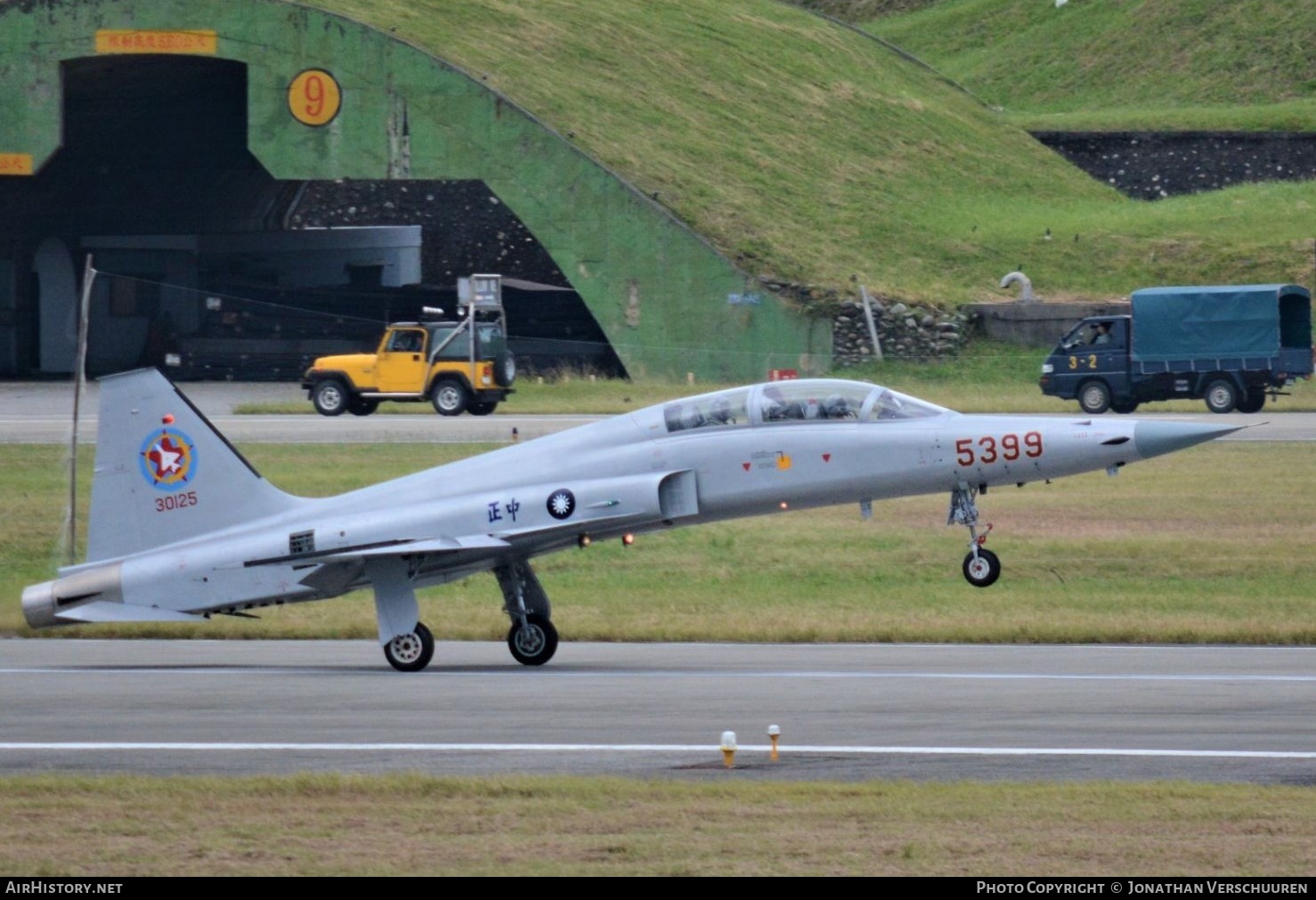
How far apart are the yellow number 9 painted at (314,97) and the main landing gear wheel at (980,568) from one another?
123 ft

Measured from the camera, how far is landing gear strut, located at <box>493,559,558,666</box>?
62.1ft

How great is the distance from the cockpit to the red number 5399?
596mm

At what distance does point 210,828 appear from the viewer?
36.6 ft

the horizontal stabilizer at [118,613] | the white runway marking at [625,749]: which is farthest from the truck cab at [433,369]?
the white runway marking at [625,749]

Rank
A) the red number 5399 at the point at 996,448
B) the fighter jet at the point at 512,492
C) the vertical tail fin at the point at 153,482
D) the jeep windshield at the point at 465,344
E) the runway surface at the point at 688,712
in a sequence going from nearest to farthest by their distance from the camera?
the runway surface at the point at 688,712 → the red number 5399 at the point at 996,448 → the fighter jet at the point at 512,492 → the vertical tail fin at the point at 153,482 → the jeep windshield at the point at 465,344

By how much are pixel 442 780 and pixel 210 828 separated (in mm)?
1834

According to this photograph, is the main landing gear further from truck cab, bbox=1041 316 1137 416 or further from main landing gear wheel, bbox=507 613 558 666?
truck cab, bbox=1041 316 1137 416

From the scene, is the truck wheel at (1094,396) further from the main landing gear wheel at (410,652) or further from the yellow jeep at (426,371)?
the main landing gear wheel at (410,652)

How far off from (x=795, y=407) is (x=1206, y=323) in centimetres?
2793

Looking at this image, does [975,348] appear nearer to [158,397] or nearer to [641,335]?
[641,335]

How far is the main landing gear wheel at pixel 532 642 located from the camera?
1895 centimetres

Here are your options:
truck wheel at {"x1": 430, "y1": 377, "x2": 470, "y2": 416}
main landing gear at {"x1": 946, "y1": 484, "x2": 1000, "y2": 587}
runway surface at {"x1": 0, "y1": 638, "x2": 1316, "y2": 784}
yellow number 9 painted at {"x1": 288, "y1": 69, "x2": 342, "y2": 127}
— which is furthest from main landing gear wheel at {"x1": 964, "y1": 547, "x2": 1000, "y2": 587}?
yellow number 9 painted at {"x1": 288, "y1": 69, "x2": 342, "y2": 127}

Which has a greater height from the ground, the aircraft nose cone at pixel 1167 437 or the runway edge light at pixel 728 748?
the aircraft nose cone at pixel 1167 437

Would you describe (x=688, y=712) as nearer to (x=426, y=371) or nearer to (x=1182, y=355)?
(x=426, y=371)
